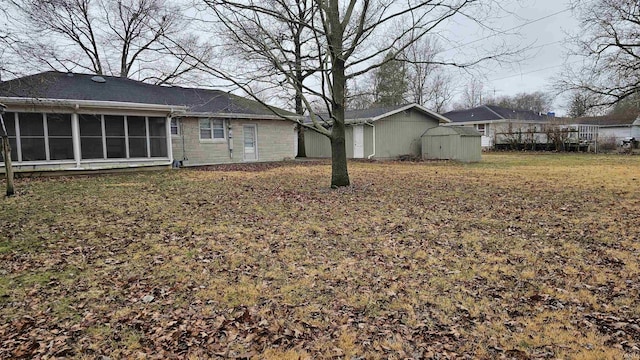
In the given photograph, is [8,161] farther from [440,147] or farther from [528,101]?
[528,101]

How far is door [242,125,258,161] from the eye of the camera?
20.4m

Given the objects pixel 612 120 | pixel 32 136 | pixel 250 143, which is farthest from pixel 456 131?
pixel 612 120

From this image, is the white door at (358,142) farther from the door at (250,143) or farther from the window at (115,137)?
the window at (115,137)

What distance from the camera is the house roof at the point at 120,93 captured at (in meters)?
12.9

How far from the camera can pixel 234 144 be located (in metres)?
19.8

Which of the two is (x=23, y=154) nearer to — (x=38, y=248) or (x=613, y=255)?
(x=38, y=248)

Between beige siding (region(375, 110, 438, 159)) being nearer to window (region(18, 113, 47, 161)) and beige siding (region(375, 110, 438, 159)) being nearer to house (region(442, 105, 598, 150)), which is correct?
house (region(442, 105, 598, 150))

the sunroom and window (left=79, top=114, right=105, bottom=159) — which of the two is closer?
the sunroom

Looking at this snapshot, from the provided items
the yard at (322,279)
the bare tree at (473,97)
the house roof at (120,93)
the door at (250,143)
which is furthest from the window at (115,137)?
the bare tree at (473,97)

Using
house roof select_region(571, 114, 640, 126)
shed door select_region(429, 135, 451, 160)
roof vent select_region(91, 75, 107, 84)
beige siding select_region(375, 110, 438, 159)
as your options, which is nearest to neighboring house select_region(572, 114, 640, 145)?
house roof select_region(571, 114, 640, 126)

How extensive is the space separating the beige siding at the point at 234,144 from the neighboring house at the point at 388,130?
9.28 ft

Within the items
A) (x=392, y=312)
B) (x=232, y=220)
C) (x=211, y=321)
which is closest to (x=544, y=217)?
(x=392, y=312)

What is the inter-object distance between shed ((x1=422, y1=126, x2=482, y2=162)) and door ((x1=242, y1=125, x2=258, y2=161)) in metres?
9.91

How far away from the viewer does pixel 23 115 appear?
521 inches
